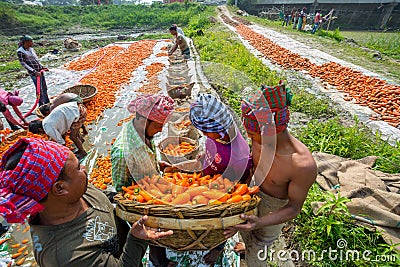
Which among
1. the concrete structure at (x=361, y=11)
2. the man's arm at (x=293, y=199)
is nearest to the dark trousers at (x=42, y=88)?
the man's arm at (x=293, y=199)

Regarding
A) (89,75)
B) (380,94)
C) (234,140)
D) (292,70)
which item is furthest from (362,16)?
(234,140)

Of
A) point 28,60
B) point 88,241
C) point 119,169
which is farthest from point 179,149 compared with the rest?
point 28,60

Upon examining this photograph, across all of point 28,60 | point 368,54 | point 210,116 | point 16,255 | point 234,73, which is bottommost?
point 368,54

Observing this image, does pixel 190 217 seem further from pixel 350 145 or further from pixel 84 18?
pixel 84 18

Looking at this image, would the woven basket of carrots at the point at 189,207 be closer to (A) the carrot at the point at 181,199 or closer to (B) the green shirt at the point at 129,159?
(A) the carrot at the point at 181,199

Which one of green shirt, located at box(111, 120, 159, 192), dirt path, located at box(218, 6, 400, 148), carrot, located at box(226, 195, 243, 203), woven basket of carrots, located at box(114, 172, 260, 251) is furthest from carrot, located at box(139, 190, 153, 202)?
dirt path, located at box(218, 6, 400, 148)

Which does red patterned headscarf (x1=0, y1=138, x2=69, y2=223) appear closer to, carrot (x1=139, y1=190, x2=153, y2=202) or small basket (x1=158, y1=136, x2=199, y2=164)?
carrot (x1=139, y1=190, x2=153, y2=202)

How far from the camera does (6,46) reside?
53.6 feet

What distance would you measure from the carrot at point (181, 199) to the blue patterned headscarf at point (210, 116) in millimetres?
567

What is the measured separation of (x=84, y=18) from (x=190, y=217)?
38.0m

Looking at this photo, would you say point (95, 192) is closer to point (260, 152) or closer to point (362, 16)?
point (260, 152)

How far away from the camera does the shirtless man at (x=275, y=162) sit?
158cm

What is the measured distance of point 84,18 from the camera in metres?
31.6

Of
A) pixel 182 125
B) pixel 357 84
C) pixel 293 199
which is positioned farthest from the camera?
pixel 357 84
